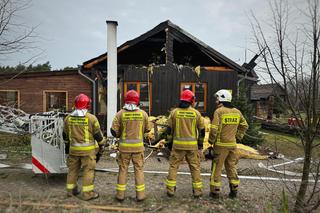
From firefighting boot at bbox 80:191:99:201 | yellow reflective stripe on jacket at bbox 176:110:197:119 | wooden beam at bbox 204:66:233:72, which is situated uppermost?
wooden beam at bbox 204:66:233:72

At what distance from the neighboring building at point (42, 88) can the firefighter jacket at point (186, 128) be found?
905 cm

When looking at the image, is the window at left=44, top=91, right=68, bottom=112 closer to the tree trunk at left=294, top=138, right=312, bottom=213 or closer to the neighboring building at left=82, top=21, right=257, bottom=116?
the neighboring building at left=82, top=21, right=257, bottom=116

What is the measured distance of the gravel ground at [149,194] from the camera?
4031mm

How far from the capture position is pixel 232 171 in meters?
4.39

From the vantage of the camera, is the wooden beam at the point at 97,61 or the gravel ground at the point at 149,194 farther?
the wooden beam at the point at 97,61

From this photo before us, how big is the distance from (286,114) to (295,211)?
1584 millimetres

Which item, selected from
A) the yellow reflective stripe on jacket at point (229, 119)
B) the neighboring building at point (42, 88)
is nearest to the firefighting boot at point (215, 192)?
the yellow reflective stripe on jacket at point (229, 119)

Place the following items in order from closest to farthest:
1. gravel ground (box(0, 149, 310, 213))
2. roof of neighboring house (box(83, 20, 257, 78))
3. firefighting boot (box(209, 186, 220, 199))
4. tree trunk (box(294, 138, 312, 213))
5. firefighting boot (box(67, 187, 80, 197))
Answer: tree trunk (box(294, 138, 312, 213)) → gravel ground (box(0, 149, 310, 213)) → firefighting boot (box(67, 187, 80, 197)) → firefighting boot (box(209, 186, 220, 199)) → roof of neighboring house (box(83, 20, 257, 78))

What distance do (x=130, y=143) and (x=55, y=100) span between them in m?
10.2

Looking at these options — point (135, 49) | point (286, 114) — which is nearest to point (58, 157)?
point (286, 114)

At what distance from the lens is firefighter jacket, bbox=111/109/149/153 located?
4219 millimetres

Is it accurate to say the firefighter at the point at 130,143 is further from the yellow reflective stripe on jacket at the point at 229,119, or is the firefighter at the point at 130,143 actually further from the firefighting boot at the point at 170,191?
the yellow reflective stripe on jacket at the point at 229,119

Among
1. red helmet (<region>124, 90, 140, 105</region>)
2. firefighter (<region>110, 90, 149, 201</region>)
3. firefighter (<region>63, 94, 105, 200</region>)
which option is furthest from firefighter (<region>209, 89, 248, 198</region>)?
firefighter (<region>63, 94, 105, 200</region>)

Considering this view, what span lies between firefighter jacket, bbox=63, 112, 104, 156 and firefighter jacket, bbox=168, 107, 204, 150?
1409 mm
